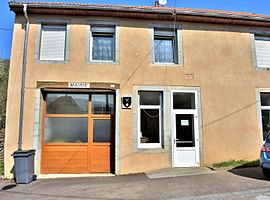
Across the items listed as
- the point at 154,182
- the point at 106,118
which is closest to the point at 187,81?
the point at 106,118

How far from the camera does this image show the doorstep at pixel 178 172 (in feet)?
24.5

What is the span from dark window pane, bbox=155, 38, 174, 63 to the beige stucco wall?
1.61 feet

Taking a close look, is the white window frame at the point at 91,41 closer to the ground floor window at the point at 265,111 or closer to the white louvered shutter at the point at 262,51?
the white louvered shutter at the point at 262,51

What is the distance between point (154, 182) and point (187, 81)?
4.02m

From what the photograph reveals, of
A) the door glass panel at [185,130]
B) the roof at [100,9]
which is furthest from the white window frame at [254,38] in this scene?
A: the door glass panel at [185,130]

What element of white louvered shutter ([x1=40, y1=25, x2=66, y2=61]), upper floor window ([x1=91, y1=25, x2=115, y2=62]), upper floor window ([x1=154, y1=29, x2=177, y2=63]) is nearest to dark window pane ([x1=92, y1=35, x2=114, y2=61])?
upper floor window ([x1=91, y1=25, x2=115, y2=62])

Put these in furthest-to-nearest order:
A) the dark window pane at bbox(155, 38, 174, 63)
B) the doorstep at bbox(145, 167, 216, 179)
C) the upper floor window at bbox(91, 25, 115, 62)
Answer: the dark window pane at bbox(155, 38, 174, 63)
the upper floor window at bbox(91, 25, 115, 62)
the doorstep at bbox(145, 167, 216, 179)

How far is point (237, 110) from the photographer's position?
9.08 metres

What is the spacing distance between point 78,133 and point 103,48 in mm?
3310

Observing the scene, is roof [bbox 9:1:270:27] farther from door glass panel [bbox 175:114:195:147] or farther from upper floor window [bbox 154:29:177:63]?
door glass panel [bbox 175:114:195:147]

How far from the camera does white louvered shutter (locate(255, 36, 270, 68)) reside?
9.66 metres

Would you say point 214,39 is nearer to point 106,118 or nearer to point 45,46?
point 106,118

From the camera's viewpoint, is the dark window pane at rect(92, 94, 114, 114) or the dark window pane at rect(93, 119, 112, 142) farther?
the dark window pane at rect(92, 94, 114, 114)

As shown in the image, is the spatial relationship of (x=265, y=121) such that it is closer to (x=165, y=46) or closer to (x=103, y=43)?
(x=165, y=46)
